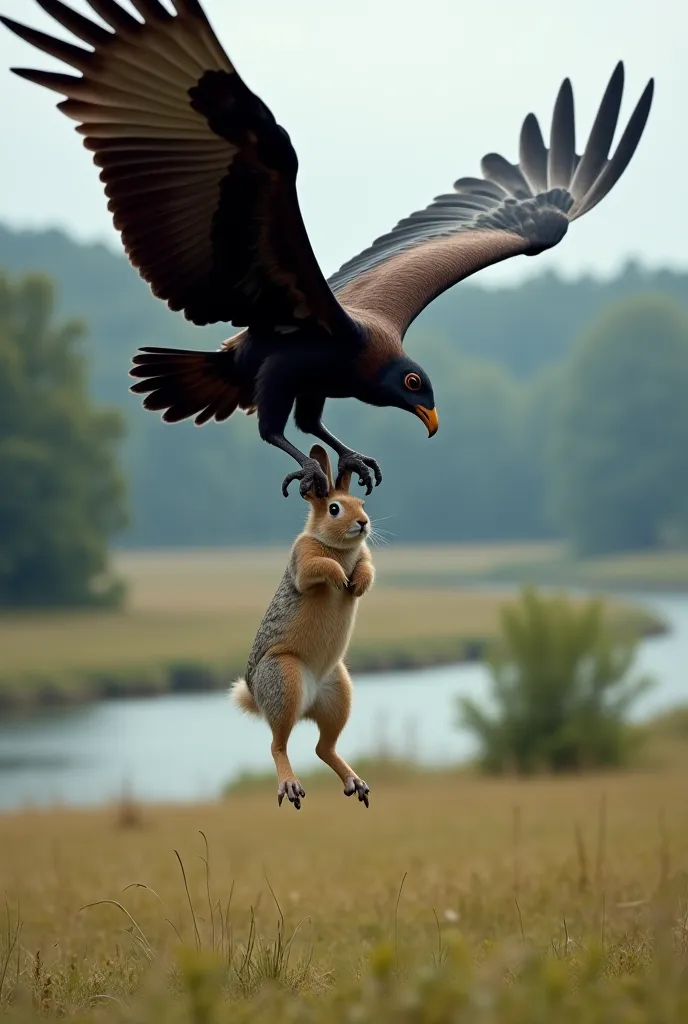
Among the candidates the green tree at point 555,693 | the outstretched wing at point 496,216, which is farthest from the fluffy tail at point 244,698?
the green tree at point 555,693

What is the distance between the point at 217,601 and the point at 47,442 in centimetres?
892

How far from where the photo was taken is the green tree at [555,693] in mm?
22844

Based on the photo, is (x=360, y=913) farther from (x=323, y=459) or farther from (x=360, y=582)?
(x=323, y=459)

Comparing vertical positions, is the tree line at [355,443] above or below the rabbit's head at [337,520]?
above

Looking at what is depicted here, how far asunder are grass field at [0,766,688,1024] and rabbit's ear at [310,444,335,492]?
5.28ft

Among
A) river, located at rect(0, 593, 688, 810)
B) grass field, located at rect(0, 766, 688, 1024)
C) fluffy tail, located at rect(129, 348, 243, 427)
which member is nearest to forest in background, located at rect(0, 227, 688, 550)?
river, located at rect(0, 593, 688, 810)

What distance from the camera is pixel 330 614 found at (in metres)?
5.59

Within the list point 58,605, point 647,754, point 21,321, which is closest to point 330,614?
point 647,754

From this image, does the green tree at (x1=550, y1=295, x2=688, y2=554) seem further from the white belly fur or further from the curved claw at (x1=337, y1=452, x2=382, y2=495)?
the white belly fur

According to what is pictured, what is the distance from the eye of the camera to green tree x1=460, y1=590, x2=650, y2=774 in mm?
22844

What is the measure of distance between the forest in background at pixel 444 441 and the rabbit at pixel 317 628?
61522mm

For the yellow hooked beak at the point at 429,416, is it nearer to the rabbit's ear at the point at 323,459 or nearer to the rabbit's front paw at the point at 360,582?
the rabbit's ear at the point at 323,459

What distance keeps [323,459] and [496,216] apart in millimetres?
2589

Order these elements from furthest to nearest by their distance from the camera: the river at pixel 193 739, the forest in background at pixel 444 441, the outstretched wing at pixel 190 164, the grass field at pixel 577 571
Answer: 1. the forest in background at pixel 444 441
2. the grass field at pixel 577 571
3. the river at pixel 193 739
4. the outstretched wing at pixel 190 164
